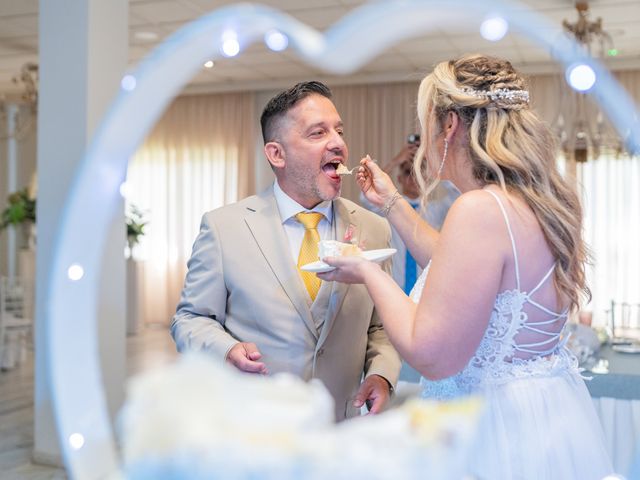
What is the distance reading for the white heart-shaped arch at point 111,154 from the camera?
78 centimetres

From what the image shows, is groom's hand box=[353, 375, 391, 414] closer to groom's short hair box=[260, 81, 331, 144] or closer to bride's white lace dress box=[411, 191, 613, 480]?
bride's white lace dress box=[411, 191, 613, 480]

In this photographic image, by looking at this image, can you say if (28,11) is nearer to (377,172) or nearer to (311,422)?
(377,172)

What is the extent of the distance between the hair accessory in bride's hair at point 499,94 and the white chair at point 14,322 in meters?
6.50

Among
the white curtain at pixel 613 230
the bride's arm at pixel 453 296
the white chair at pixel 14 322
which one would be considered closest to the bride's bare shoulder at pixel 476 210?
the bride's arm at pixel 453 296

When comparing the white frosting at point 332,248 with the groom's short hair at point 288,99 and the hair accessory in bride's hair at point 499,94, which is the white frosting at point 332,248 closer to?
the hair accessory in bride's hair at point 499,94

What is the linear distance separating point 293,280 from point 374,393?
1.28ft

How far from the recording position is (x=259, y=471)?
0.61m

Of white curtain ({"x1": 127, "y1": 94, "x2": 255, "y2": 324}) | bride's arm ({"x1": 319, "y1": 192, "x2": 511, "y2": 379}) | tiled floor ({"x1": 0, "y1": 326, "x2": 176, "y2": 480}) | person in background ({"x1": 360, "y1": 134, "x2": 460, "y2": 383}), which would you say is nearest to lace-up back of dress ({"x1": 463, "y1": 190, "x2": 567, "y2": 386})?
bride's arm ({"x1": 319, "y1": 192, "x2": 511, "y2": 379})

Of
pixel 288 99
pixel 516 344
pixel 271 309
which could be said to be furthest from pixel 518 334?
pixel 288 99

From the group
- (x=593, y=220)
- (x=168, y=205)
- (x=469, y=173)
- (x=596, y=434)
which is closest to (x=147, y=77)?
(x=469, y=173)

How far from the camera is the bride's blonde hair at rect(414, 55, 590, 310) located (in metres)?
1.50

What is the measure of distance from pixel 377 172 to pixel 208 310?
2.06ft

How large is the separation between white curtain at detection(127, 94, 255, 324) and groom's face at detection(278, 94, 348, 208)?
8716mm

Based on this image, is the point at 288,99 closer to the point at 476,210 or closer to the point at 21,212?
the point at 476,210
